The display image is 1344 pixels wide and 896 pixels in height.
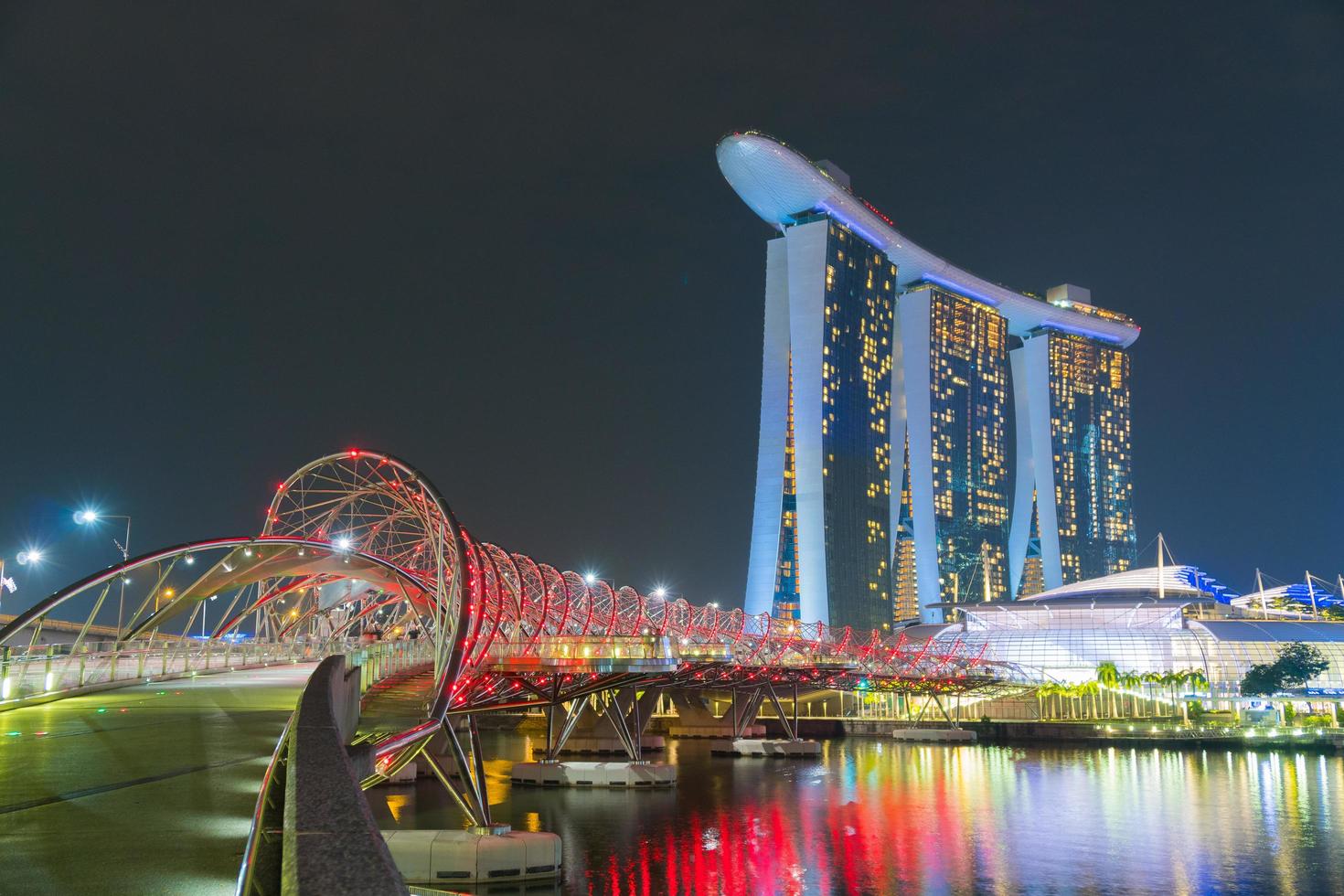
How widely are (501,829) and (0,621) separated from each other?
203 feet

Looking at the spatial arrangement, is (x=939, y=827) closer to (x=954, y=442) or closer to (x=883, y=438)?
(x=883, y=438)

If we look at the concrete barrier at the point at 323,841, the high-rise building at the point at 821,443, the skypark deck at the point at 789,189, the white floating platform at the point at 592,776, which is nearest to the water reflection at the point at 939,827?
the white floating platform at the point at 592,776

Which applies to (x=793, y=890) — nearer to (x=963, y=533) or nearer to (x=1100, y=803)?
(x=1100, y=803)

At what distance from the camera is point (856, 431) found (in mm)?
152500

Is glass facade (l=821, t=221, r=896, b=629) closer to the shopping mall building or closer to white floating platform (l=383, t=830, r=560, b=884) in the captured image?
the shopping mall building

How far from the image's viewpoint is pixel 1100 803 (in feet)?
163

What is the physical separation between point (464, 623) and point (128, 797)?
24.0 m

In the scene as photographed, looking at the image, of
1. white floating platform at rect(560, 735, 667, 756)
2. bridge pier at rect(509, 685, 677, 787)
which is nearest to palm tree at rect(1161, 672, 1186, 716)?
bridge pier at rect(509, 685, 677, 787)

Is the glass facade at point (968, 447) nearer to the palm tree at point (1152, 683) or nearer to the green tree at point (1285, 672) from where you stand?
the palm tree at point (1152, 683)

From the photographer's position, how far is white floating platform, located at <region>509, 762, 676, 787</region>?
56.1 metres

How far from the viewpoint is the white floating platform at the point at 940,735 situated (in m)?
95.6

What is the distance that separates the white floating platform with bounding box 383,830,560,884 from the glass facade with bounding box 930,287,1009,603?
478 feet

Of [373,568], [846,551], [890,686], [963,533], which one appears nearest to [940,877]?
[373,568]

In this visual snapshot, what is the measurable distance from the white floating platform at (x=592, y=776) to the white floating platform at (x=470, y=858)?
947 inches
